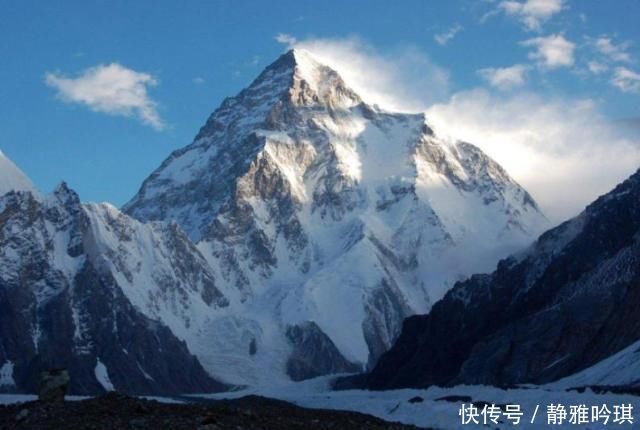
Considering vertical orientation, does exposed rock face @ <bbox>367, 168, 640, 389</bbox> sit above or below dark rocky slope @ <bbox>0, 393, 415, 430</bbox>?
above

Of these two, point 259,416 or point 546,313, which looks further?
point 546,313

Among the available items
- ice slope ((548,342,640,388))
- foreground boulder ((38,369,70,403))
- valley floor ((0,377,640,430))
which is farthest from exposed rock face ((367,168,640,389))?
foreground boulder ((38,369,70,403))

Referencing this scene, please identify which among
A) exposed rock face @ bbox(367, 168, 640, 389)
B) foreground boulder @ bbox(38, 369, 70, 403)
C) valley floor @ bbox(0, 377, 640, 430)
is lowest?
valley floor @ bbox(0, 377, 640, 430)

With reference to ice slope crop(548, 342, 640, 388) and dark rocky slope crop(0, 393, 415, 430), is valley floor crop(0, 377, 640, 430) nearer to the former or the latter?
dark rocky slope crop(0, 393, 415, 430)

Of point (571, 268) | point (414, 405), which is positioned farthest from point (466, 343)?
point (414, 405)

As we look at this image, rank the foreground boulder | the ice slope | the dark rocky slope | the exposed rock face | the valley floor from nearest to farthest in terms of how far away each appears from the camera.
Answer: the dark rocky slope
the valley floor
the foreground boulder
the ice slope
the exposed rock face

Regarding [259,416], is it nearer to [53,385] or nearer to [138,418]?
[138,418]

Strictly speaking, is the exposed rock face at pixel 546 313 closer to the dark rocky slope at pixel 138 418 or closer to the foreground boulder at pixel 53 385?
the dark rocky slope at pixel 138 418

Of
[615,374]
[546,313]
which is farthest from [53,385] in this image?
[546,313]

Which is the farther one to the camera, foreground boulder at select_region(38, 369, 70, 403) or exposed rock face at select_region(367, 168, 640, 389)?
exposed rock face at select_region(367, 168, 640, 389)
